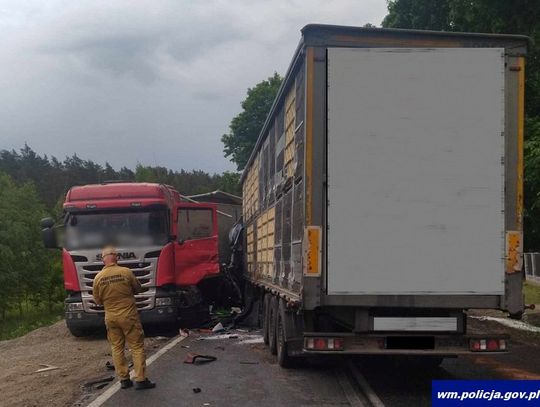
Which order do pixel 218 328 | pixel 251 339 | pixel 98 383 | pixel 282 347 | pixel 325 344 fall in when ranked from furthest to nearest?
pixel 218 328 < pixel 251 339 < pixel 282 347 < pixel 98 383 < pixel 325 344

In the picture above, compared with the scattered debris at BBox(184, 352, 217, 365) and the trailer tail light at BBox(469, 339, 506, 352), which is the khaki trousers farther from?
the trailer tail light at BBox(469, 339, 506, 352)

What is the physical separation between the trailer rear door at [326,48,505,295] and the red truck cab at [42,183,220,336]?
6.75 meters

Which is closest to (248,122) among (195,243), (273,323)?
(195,243)

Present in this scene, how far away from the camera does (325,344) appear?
7078mm

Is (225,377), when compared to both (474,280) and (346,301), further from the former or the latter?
(474,280)

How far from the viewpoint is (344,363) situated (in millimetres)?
9469

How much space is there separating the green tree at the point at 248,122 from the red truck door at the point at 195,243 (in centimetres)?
2780

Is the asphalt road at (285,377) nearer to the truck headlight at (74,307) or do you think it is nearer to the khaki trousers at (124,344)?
the khaki trousers at (124,344)

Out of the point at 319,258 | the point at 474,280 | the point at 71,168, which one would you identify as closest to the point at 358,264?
the point at 319,258

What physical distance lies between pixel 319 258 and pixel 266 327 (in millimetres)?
4375

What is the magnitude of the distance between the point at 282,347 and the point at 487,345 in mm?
2870

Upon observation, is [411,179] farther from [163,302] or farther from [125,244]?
[125,244]

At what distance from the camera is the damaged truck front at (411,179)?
6.91 m

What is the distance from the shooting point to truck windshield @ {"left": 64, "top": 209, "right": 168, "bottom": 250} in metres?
13.1
